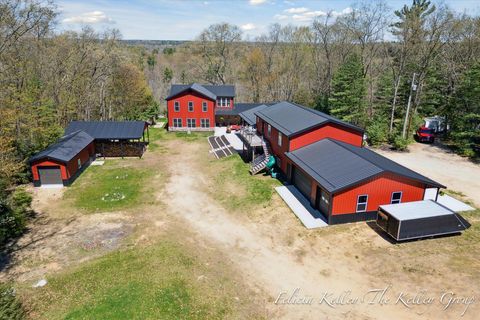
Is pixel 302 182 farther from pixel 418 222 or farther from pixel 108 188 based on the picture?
pixel 108 188

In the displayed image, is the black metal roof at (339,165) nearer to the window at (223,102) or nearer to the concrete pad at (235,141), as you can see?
the concrete pad at (235,141)

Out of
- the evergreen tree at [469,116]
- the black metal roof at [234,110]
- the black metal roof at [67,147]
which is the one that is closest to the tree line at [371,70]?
the evergreen tree at [469,116]

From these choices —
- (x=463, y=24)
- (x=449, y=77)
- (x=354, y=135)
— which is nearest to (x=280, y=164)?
(x=354, y=135)

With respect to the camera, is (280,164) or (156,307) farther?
(280,164)

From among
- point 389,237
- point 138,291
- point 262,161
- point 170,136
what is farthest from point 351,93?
point 138,291

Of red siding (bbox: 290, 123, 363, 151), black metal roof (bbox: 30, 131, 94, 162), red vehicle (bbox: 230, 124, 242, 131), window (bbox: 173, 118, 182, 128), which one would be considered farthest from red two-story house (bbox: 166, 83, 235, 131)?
red siding (bbox: 290, 123, 363, 151)

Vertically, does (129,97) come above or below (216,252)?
above

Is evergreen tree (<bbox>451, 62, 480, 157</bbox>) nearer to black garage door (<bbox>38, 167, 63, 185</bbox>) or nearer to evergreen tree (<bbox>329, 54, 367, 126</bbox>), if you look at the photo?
evergreen tree (<bbox>329, 54, 367, 126</bbox>)

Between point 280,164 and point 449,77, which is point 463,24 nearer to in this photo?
point 449,77
